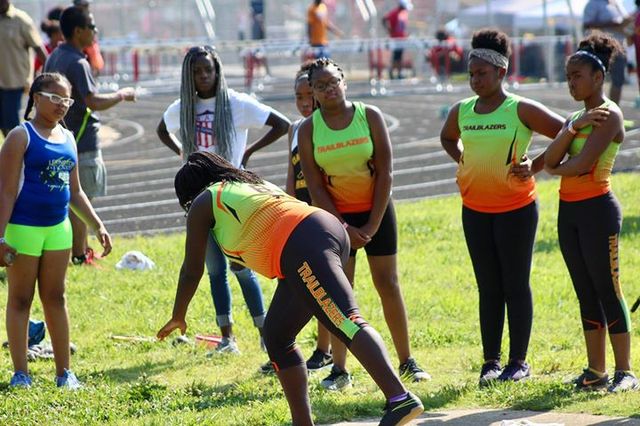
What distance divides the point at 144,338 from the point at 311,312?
11.6 ft

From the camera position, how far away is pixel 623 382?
671cm

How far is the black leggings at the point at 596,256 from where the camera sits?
21.6 feet

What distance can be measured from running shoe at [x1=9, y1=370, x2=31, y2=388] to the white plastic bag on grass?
3703 mm

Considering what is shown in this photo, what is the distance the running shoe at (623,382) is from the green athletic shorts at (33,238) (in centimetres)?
337

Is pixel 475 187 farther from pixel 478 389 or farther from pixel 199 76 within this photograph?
pixel 199 76

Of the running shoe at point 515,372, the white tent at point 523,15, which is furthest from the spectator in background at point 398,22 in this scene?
the running shoe at point 515,372

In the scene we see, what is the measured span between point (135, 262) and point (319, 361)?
373 cm

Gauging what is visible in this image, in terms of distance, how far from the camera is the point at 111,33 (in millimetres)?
36500

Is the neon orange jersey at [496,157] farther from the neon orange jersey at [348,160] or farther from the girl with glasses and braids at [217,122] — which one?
the girl with glasses and braids at [217,122]

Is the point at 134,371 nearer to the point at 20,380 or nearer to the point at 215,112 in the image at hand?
Result: the point at 20,380

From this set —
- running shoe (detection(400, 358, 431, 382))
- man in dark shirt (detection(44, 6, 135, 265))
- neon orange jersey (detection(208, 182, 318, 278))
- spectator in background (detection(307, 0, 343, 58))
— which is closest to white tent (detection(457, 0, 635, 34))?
spectator in background (detection(307, 0, 343, 58))

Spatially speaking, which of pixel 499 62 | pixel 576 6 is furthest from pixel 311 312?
pixel 576 6

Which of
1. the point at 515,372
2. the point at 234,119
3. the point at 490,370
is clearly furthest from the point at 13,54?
the point at 515,372

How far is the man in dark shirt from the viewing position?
9953 millimetres
